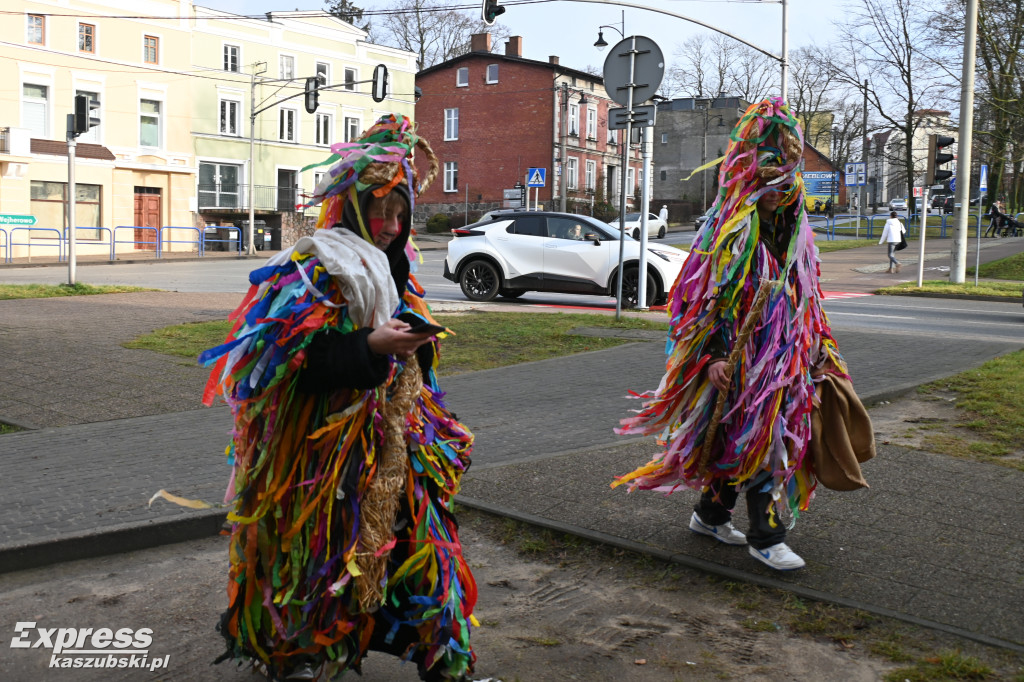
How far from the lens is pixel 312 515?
2977 millimetres

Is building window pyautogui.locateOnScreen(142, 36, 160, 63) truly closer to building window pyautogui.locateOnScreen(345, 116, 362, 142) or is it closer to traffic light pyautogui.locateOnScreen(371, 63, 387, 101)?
building window pyautogui.locateOnScreen(345, 116, 362, 142)

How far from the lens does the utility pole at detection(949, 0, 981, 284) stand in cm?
2270

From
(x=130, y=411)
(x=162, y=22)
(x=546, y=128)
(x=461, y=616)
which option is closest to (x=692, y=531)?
(x=461, y=616)

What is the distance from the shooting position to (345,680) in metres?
3.37

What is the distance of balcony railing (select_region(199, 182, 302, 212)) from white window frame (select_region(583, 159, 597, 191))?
20.5 metres

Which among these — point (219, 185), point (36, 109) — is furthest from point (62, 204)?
point (219, 185)

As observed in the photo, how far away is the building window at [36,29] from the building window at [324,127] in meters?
15.1

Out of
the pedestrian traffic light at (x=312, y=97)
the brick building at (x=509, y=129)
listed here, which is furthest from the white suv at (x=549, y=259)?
the brick building at (x=509, y=129)

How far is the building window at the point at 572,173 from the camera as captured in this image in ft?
199

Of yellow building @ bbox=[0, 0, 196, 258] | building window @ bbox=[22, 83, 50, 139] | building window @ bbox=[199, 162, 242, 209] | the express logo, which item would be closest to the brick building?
building window @ bbox=[199, 162, 242, 209]

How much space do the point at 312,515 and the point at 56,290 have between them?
16105 mm

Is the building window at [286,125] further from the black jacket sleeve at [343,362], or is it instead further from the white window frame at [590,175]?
the black jacket sleeve at [343,362]

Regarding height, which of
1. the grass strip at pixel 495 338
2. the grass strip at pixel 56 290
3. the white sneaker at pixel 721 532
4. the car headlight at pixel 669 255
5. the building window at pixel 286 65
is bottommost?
the white sneaker at pixel 721 532

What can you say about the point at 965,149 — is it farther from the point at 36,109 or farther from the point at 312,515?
the point at 36,109
